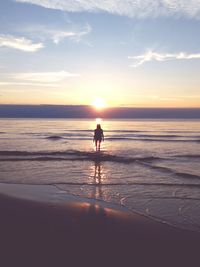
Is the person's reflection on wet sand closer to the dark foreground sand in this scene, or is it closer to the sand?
the sand

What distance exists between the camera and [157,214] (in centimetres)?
864

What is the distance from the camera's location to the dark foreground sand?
5.69 m

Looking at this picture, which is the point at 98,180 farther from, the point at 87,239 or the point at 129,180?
the point at 87,239

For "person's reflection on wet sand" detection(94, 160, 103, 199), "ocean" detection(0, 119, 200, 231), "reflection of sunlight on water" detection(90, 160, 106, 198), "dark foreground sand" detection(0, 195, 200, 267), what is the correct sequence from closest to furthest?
"dark foreground sand" detection(0, 195, 200, 267)
"ocean" detection(0, 119, 200, 231)
"person's reflection on wet sand" detection(94, 160, 103, 199)
"reflection of sunlight on water" detection(90, 160, 106, 198)

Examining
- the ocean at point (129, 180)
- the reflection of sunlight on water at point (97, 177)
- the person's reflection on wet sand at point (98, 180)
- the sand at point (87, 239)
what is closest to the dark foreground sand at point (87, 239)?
the sand at point (87, 239)

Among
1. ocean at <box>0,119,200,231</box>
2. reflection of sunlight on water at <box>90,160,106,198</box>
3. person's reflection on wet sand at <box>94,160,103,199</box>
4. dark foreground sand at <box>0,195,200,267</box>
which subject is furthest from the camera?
reflection of sunlight on water at <box>90,160,106,198</box>

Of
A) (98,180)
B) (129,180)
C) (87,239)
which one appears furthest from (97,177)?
(87,239)

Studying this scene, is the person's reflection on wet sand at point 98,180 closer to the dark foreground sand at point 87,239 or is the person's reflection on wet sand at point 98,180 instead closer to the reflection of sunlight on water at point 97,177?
the reflection of sunlight on water at point 97,177

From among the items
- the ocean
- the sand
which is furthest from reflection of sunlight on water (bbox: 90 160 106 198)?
the sand

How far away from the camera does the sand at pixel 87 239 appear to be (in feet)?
18.7

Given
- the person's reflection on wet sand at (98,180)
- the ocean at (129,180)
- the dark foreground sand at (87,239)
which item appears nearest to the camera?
the dark foreground sand at (87,239)

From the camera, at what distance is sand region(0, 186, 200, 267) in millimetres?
5691

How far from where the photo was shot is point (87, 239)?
6559mm

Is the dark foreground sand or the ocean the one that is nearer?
the dark foreground sand
